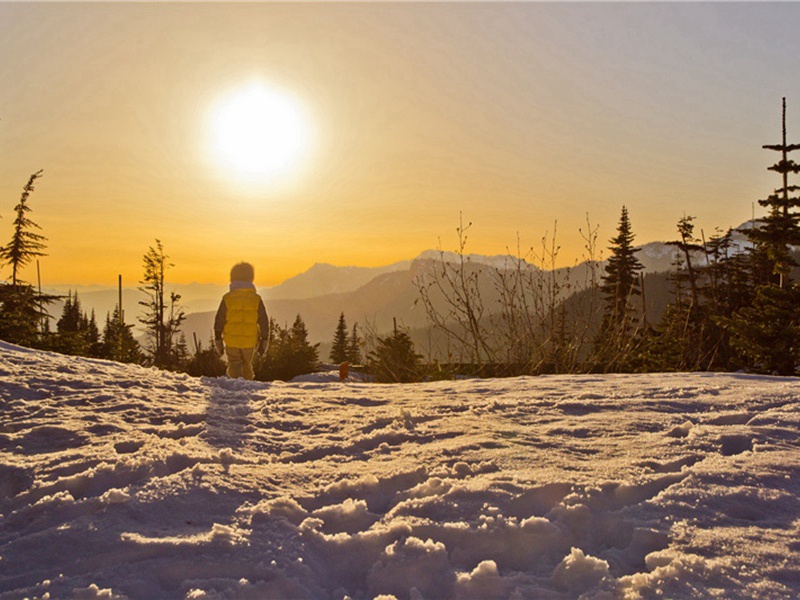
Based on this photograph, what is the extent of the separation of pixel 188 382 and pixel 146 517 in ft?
8.76

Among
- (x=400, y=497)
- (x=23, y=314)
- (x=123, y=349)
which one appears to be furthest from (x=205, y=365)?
(x=400, y=497)

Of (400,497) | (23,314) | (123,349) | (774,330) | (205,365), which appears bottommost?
(205,365)

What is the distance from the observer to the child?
8.28 meters

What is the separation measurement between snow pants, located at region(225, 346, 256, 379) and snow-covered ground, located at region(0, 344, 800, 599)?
4456 mm

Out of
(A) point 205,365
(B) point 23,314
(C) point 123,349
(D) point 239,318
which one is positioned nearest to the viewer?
(D) point 239,318

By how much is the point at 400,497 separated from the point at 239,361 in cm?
665

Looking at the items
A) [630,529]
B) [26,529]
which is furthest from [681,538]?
[26,529]

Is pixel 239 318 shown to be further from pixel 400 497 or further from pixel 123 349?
pixel 123 349

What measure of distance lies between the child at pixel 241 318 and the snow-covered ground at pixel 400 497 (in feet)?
13.9

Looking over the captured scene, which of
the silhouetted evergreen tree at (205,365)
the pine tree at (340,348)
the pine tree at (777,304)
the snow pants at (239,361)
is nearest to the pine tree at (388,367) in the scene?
the snow pants at (239,361)

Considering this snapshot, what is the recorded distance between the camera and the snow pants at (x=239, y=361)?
8531 millimetres

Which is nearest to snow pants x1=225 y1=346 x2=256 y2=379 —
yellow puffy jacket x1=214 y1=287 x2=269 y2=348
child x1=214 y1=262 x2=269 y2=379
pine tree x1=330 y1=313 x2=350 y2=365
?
child x1=214 y1=262 x2=269 y2=379

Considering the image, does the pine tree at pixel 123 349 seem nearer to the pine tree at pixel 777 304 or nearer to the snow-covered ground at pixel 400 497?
the snow-covered ground at pixel 400 497

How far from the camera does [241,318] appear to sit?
8.34m
